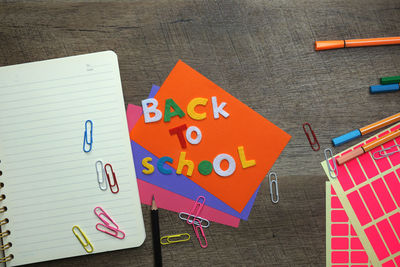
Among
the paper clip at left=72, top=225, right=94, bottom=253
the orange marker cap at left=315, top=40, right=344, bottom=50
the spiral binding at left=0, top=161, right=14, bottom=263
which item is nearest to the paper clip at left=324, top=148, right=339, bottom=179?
the orange marker cap at left=315, top=40, right=344, bottom=50

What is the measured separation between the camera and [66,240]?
3.64 feet

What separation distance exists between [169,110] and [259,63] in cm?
37

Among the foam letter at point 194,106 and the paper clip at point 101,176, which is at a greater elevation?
the foam letter at point 194,106

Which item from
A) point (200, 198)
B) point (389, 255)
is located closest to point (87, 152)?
point (200, 198)

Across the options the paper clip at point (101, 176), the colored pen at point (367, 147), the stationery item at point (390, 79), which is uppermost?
the stationery item at point (390, 79)

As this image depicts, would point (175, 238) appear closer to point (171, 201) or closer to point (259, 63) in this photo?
point (171, 201)

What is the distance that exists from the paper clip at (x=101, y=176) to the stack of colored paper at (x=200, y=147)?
0.39 feet

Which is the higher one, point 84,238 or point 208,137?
point 208,137

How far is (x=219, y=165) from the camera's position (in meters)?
1.13

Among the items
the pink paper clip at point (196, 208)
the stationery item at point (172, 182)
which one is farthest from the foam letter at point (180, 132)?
the pink paper clip at point (196, 208)

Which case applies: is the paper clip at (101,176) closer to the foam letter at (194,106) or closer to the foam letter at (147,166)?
the foam letter at (147,166)

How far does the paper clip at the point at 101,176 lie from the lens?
3.63 feet

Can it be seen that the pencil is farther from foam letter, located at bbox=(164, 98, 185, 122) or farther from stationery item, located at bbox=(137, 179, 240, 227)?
foam letter, located at bbox=(164, 98, 185, 122)

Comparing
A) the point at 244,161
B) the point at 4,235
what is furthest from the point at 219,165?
the point at 4,235
